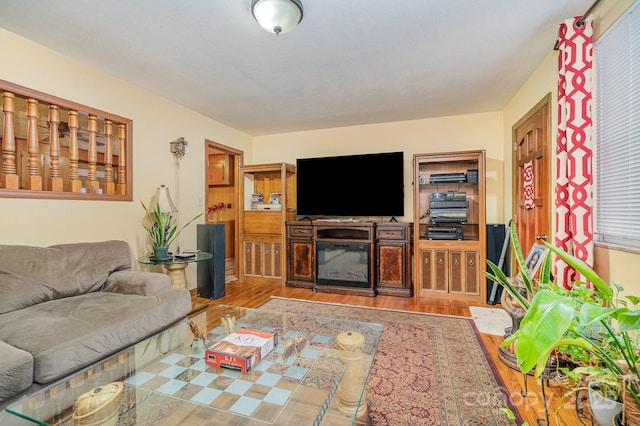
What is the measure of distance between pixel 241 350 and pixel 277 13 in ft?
6.26

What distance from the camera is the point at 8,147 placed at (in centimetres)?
219

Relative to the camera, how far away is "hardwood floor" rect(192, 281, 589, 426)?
5.23 ft

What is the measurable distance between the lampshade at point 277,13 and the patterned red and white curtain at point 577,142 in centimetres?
175

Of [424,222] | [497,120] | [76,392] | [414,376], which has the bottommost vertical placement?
[414,376]

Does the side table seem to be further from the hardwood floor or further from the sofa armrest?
the hardwood floor

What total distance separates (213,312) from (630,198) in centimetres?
260

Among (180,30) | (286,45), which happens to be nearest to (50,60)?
(180,30)

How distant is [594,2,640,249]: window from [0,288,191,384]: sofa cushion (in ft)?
9.46

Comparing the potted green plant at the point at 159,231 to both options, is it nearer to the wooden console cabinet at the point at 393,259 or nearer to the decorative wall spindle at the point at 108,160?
the decorative wall spindle at the point at 108,160

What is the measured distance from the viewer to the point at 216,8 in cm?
184

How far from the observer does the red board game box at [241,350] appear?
1.38m

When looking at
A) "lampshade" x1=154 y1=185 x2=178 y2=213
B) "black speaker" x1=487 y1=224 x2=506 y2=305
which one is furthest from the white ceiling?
"black speaker" x1=487 y1=224 x2=506 y2=305

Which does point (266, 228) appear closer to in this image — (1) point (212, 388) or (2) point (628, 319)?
(1) point (212, 388)

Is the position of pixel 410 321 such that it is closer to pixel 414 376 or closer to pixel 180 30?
pixel 414 376
